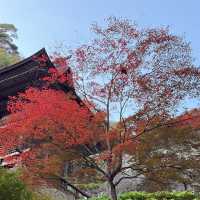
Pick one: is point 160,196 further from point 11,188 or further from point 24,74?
point 11,188

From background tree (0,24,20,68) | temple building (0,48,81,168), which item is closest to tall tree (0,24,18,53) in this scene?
background tree (0,24,20,68)

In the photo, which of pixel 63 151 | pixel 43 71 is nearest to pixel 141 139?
pixel 63 151

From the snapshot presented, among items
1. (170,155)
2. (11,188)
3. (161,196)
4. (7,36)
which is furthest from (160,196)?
(7,36)

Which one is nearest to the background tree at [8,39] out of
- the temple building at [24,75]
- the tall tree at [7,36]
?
the tall tree at [7,36]

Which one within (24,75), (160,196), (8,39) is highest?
Answer: (8,39)

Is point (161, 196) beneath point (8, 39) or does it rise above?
beneath

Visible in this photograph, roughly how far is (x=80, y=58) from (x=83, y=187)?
8.08 metres

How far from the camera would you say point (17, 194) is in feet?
28.1

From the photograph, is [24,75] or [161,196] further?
[24,75]

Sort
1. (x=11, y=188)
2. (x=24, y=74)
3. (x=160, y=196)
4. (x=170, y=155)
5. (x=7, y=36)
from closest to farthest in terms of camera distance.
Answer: (x=11, y=188) < (x=170, y=155) < (x=160, y=196) < (x=24, y=74) < (x=7, y=36)

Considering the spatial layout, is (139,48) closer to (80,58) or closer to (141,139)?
(80,58)

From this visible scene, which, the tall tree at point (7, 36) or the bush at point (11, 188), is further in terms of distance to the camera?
the tall tree at point (7, 36)

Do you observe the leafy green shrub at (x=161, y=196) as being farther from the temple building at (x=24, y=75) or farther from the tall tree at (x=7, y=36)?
the tall tree at (x=7, y=36)

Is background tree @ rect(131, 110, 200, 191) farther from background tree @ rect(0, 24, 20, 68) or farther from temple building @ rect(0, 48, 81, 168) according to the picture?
background tree @ rect(0, 24, 20, 68)
